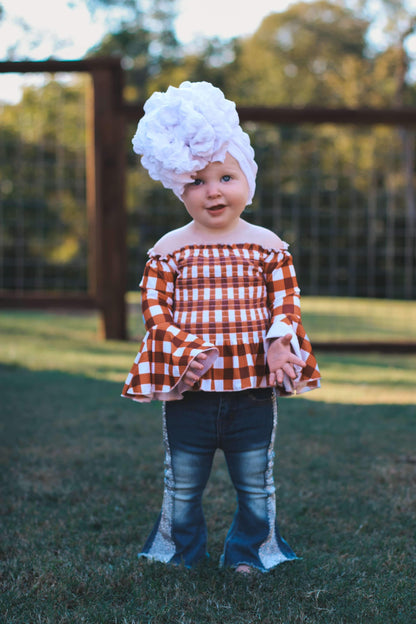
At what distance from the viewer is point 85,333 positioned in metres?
8.21

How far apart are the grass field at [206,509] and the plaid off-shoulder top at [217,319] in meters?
0.57

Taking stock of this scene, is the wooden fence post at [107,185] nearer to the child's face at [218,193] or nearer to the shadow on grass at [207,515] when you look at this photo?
the shadow on grass at [207,515]

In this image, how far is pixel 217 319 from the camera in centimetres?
226

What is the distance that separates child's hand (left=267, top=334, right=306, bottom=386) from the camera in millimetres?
2168

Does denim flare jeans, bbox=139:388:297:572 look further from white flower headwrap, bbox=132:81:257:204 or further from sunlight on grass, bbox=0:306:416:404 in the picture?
sunlight on grass, bbox=0:306:416:404

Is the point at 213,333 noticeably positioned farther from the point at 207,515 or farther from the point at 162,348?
the point at 207,515

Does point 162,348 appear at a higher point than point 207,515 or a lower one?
higher

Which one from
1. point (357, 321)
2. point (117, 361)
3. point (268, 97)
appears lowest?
point (357, 321)

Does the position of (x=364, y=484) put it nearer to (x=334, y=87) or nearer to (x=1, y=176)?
(x=1, y=176)

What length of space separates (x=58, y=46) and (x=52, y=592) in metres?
15.5

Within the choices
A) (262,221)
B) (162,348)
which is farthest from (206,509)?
(262,221)

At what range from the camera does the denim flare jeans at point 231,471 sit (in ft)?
7.45

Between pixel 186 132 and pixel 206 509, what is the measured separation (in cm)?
145

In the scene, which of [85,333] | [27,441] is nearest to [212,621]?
[27,441]
